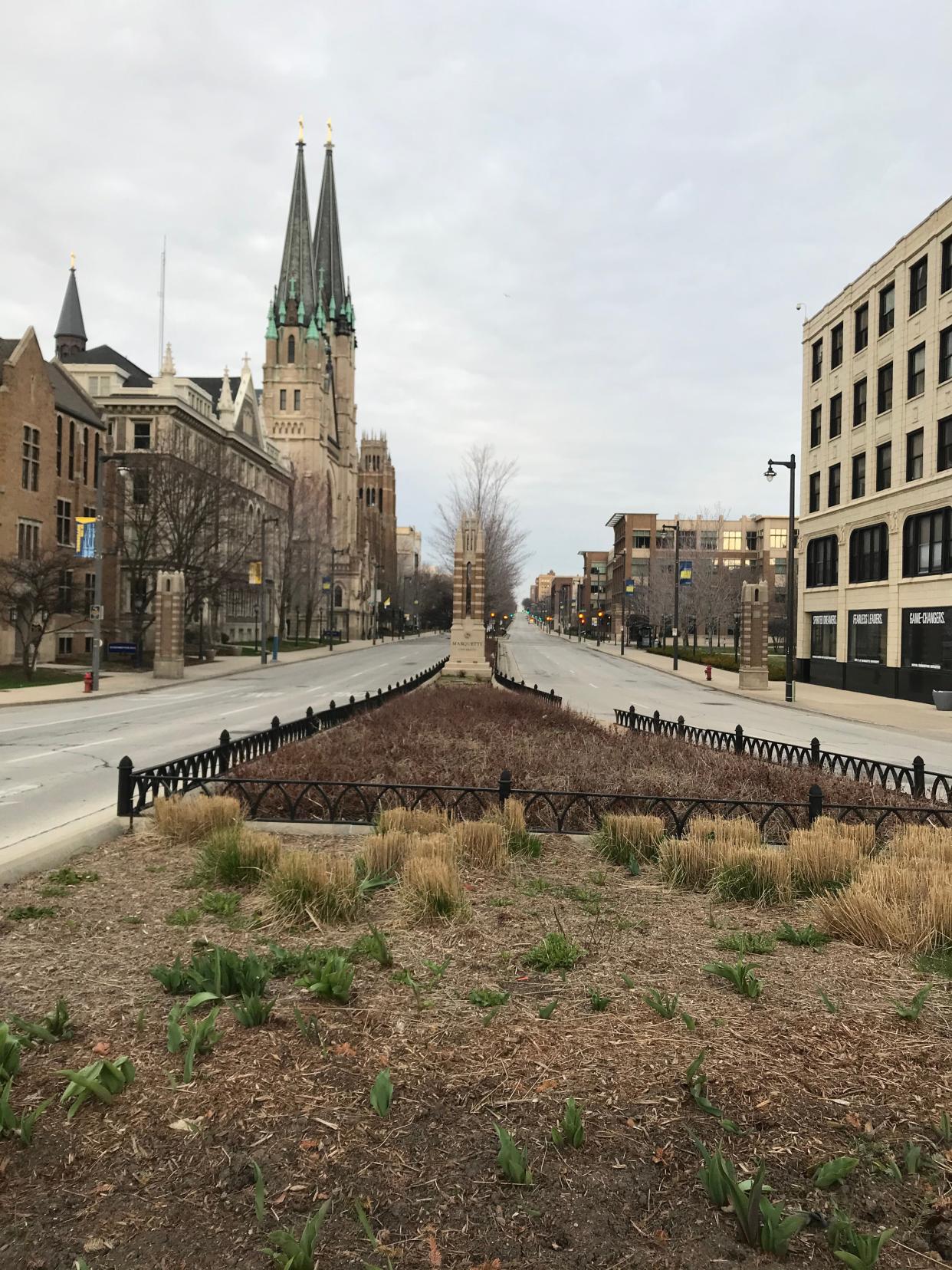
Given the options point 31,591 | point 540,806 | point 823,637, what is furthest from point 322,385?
point 540,806

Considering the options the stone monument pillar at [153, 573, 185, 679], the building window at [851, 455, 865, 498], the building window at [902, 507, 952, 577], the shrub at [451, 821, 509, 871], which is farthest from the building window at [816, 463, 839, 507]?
the shrub at [451, 821, 509, 871]

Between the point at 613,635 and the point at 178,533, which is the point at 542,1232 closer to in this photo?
the point at 178,533

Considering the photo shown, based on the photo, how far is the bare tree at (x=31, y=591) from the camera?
114 feet

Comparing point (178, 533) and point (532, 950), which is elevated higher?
point (178, 533)

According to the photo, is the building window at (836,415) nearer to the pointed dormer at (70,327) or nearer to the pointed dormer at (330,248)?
the pointed dormer at (70,327)

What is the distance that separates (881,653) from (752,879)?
104 feet

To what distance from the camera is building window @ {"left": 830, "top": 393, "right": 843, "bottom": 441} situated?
126 ft

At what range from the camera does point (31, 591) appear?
1395 inches

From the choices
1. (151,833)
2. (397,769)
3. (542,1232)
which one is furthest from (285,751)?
(542,1232)

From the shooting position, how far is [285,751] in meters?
11.5

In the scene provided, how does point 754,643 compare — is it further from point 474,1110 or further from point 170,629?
point 474,1110

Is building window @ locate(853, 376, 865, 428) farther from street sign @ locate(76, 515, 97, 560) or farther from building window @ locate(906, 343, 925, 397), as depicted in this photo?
street sign @ locate(76, 515, 97, 560)

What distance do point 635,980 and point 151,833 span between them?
532cm

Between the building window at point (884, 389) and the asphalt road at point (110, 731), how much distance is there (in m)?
24.4
